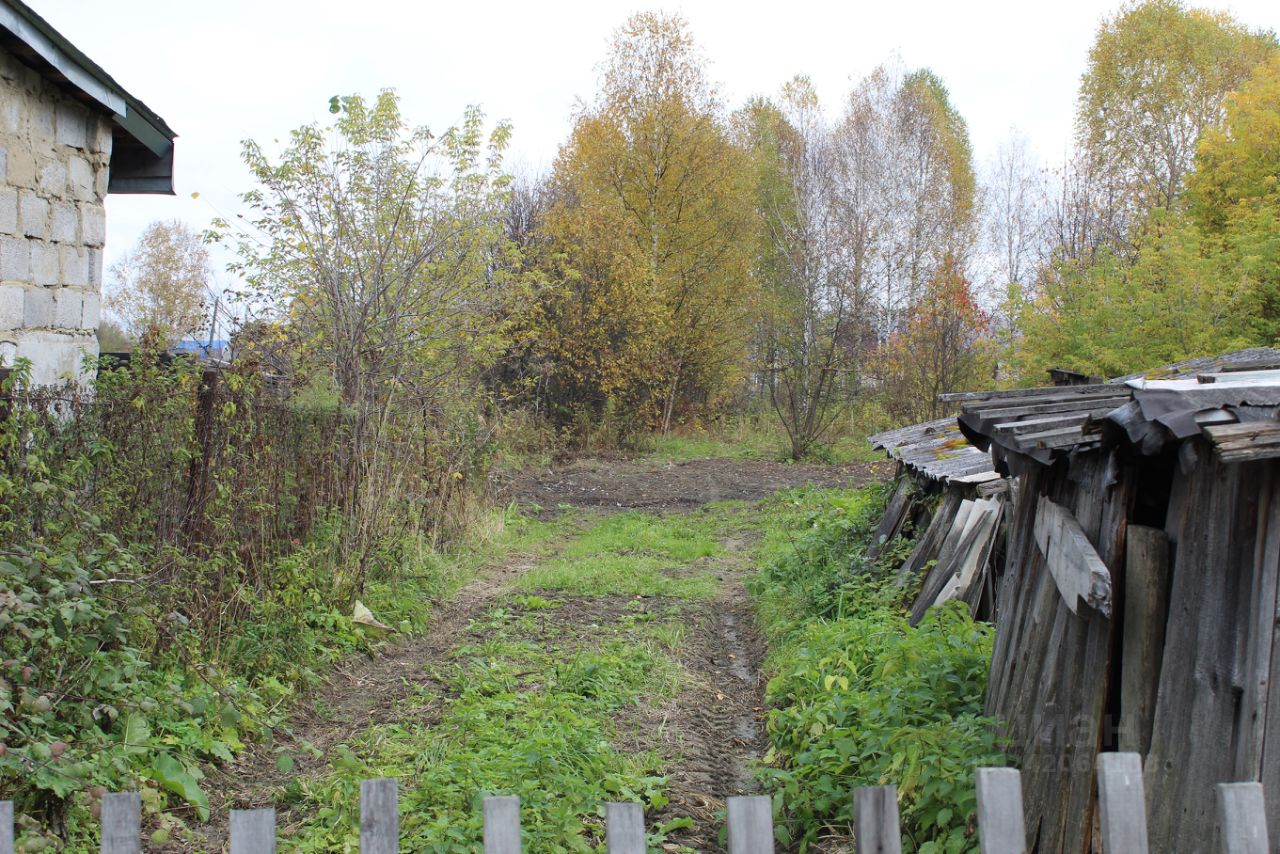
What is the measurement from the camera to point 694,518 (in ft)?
47.5

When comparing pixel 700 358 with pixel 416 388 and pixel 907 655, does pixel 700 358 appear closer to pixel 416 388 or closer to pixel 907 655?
pixel 416 388

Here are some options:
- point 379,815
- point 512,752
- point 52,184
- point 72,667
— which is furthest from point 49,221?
point 379,815

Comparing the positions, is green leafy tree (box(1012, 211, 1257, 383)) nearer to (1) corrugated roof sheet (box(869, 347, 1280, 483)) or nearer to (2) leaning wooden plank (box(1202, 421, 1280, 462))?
(1) corrugated roof sheet (box(869, 347, 1280, 483))

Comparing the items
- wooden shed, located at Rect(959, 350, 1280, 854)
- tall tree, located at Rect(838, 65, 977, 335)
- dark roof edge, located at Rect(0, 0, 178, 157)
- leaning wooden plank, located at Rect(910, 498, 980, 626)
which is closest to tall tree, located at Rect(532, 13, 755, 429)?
tall tree, located at Rect(838, 65, 977, 335)

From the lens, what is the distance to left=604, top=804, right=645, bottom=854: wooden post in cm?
193

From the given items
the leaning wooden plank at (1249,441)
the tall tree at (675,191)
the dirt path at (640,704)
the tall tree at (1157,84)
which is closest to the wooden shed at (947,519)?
the dirt path at (640,704)

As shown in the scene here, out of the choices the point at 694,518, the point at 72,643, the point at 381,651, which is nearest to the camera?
the point at 72,643

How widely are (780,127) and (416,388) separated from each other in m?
31.8

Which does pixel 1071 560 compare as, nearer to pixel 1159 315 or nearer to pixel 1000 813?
pixel 1000 813

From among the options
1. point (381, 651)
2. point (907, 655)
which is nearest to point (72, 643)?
point (381, 651)

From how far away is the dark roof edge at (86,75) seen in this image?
660cm

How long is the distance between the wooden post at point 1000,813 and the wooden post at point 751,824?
418 mm

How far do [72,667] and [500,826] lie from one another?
3601 mm

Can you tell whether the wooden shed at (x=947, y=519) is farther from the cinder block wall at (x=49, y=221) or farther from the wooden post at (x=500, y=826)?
the cinder block wall at (x=49, y=221)
